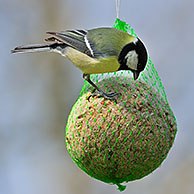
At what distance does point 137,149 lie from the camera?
2.67 metres

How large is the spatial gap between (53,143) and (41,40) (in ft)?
5.94

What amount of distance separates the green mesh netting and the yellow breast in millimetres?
146

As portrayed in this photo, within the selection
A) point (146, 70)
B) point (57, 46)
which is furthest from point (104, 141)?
point (57, 46)

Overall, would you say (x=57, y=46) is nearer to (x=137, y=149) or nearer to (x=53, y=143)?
(x=137, y=149)

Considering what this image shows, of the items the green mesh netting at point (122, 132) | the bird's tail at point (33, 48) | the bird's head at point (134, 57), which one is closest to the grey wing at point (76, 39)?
the bird's tail at point (33, 48)

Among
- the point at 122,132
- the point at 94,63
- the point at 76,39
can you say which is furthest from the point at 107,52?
the point at 122,132

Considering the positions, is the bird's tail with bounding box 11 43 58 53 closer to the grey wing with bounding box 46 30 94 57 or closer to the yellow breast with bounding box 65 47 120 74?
the grey wing with bounding box 46 30 94 57

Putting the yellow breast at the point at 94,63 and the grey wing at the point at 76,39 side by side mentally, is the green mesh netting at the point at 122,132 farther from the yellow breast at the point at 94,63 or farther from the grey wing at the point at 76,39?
the grey wing at the point at 76,39

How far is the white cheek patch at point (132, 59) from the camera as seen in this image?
3006 mm

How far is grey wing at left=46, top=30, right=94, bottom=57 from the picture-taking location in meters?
3.13

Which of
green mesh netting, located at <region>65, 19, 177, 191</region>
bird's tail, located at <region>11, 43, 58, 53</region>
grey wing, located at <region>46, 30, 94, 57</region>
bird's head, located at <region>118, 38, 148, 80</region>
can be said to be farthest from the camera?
bird's tail, located at <region>11, 43, 58, 53</region>

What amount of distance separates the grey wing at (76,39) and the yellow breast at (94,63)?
46 mm

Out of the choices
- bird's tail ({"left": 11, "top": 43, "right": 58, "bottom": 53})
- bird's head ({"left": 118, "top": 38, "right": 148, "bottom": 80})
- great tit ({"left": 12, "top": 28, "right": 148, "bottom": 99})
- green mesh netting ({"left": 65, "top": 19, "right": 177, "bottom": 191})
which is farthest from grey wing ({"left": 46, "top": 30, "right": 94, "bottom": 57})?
green mesh netting ({"left": 65, "top": 19, "right": 177, "bottom": 191})

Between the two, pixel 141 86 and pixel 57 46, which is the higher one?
pixel 57 46
